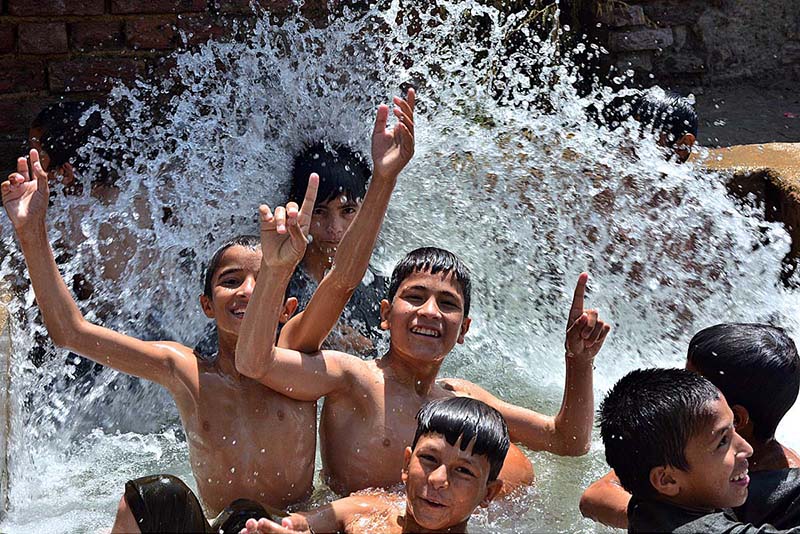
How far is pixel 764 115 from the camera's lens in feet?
17.8

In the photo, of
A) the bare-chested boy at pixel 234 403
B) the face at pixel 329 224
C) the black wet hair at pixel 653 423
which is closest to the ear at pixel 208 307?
the bare-chested boy at pixel 234 403

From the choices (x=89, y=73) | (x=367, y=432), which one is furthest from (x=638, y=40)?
(x=367, y=432)

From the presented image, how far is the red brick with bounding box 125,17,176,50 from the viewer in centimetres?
431

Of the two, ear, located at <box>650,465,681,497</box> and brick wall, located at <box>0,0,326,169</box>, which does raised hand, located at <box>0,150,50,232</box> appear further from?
brick wall, located at <box>0,0,326,169</box>

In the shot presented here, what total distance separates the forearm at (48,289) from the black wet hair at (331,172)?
114cm

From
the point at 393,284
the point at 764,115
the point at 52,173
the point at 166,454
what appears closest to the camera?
the point at 393,284

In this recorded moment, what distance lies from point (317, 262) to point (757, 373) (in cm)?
145

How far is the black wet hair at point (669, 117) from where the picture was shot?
4273 mm

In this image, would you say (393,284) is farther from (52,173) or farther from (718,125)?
(718,125)

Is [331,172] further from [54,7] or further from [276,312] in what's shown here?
[54,7]

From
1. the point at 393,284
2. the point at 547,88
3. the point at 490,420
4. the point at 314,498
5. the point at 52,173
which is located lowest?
the point at 314,498

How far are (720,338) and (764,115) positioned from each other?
3251 mm

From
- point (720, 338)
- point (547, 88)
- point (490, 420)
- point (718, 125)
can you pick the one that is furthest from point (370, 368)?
point (718, 125)

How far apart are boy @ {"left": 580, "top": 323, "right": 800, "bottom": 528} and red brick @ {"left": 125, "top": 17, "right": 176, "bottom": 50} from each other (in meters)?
2.72
